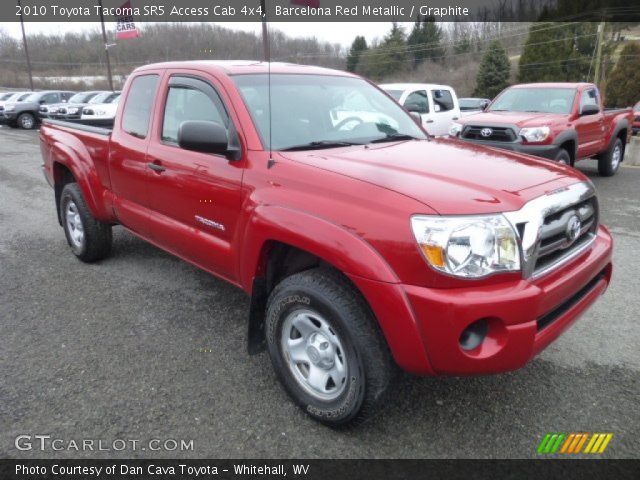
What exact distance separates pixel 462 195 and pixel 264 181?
3.47 ft

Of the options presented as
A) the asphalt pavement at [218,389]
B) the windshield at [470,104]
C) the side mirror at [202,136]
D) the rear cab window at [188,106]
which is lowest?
the asphalt pavement at [218,389]

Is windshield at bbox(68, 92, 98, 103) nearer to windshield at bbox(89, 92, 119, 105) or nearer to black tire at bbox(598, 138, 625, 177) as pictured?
windshield at bbox(89, 92, 119, 105)

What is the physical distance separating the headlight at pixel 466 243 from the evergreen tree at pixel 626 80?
32.0 meters

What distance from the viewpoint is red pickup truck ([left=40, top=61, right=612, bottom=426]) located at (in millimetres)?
2102

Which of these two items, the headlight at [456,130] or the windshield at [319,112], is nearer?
the windshield at [319,112]

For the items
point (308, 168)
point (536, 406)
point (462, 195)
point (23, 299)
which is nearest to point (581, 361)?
point (536, 406)

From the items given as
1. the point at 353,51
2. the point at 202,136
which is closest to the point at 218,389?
the point at 202,136

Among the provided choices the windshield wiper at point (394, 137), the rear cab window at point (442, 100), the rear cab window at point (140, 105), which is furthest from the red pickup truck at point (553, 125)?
the rear cab window at point (140, 105)

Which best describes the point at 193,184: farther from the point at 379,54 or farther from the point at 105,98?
the point at 379,54

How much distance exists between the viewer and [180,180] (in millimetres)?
3312

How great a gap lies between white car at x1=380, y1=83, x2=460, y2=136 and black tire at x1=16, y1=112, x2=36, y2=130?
17346mm

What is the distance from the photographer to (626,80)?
29.1 m

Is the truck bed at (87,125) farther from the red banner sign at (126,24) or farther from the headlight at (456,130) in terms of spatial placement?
the red banner sign at (126,24)

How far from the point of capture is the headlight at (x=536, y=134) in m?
7.41
